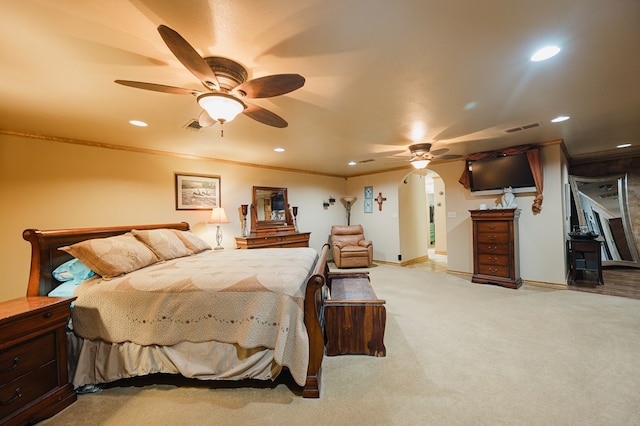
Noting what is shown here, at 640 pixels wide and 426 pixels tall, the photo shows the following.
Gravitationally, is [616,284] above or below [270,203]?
below

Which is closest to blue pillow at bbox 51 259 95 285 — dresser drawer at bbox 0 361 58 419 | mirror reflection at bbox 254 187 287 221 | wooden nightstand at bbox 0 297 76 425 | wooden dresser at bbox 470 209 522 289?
wooden nightstand at bbox 0 297 76 425

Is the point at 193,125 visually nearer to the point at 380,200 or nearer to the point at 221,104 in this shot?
the point at 221,104

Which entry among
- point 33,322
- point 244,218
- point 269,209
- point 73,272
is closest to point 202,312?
point 33,322

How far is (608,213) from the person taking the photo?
5.27 metres

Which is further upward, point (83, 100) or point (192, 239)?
point (83, 100)

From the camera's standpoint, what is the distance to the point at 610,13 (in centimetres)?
139

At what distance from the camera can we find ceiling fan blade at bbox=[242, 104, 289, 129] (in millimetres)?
1958

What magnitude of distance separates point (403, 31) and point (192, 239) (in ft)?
11.1

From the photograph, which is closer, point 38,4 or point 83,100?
point 38,4

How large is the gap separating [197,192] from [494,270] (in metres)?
→ 5.37

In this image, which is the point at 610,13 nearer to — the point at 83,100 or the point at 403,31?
the point at 403,31

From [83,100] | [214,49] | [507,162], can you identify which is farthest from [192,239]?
[507,162]

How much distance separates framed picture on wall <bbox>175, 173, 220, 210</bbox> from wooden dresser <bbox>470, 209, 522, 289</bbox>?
15.6 feet

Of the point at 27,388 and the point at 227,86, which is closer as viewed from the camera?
the point at 27,388
